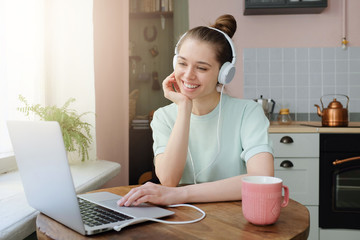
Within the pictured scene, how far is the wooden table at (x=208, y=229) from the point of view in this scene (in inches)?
27.4

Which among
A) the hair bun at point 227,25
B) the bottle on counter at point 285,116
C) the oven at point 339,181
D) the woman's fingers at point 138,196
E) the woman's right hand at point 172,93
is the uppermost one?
the hair bun at point 227,25

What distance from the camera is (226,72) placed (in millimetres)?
1278

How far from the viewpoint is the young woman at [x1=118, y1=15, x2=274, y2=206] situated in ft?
4.01

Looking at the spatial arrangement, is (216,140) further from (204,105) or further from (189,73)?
(189,73)

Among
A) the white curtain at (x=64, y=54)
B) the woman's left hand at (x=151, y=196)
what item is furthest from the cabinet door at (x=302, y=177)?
the woman's left hand at (x=151, y=196)

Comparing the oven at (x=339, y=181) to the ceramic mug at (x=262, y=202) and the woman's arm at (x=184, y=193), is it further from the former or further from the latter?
the ceramic mug at (x=262, y=202)

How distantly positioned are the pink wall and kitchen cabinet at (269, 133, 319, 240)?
2.62 feet

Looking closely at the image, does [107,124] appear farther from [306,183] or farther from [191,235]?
[191,235]

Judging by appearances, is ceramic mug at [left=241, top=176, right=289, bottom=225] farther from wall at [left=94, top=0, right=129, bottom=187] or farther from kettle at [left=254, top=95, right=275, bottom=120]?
kettle at [left=254, top=95, right=275, bottom=120]

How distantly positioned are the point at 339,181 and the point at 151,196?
6.63 ft

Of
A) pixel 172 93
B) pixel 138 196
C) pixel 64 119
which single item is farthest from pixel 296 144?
pixel 138 196

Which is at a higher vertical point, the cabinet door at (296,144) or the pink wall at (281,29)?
the pink wall at (281,29)

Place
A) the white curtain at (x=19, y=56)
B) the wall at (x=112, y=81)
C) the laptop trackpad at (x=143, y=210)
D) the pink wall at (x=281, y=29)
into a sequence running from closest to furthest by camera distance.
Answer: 1. the laptop trackpad at (x=143, y=210)
2. the white curtain at (x=19, y=56)
3. the wall at (x=112, y=81)
4. the pink wall at (x=281, y=29)

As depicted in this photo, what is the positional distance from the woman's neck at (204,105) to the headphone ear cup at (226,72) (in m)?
0.11
